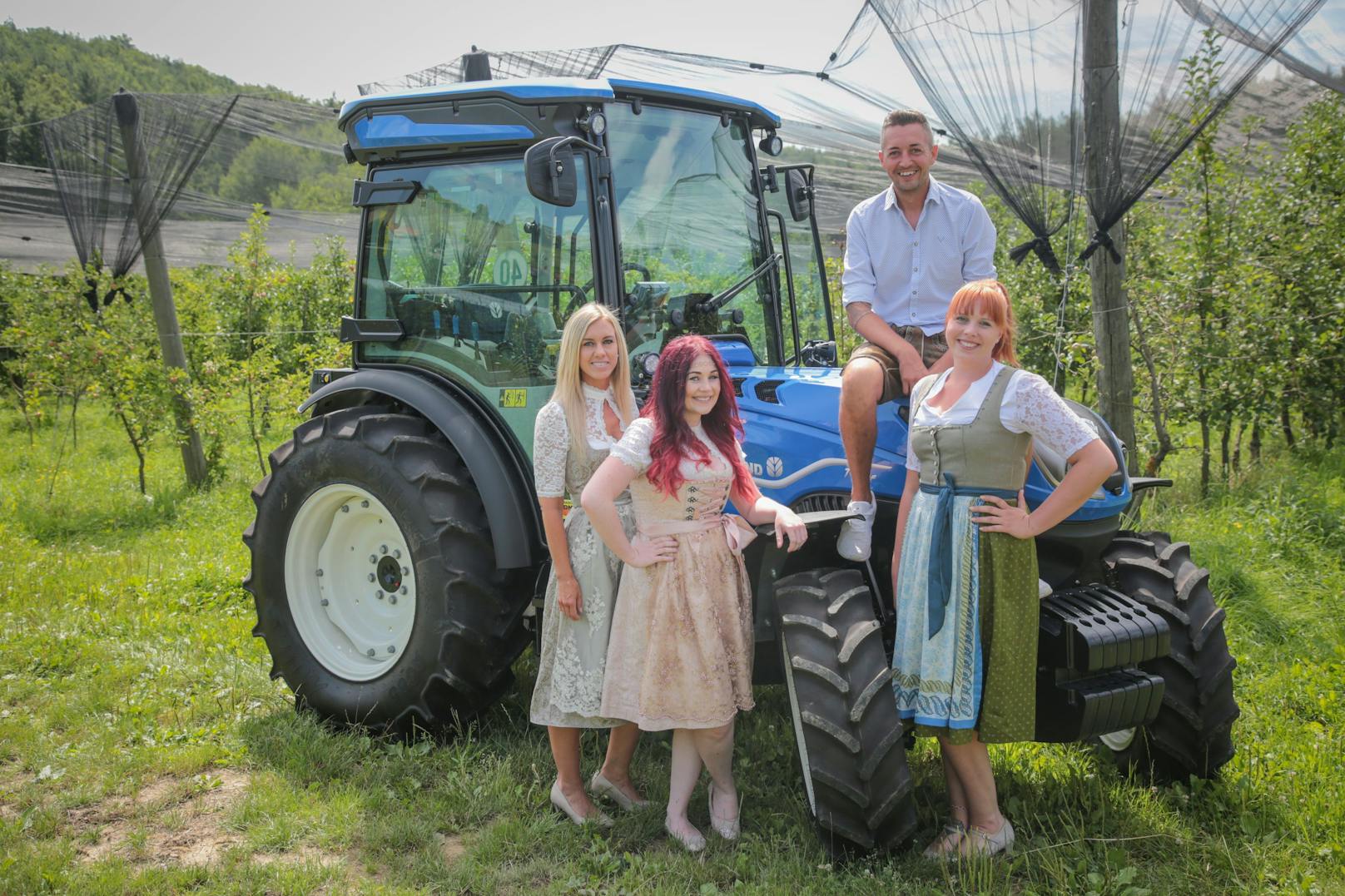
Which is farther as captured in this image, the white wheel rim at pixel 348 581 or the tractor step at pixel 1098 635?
the white wheel rim at pixel 348 581

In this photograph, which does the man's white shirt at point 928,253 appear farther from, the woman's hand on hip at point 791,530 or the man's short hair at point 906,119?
the woman's hand on hip at point 791,530

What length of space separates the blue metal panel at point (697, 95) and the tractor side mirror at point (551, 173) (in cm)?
61

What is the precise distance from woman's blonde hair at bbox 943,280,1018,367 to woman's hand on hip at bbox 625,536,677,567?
1075 mm

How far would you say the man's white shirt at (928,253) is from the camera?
3.53 m

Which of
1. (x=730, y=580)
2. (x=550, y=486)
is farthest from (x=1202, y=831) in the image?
(x=550, y=486)

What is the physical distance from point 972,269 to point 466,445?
1.99 m

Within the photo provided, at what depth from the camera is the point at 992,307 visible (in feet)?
9.46

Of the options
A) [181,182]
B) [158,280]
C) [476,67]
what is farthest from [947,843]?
[158,280]

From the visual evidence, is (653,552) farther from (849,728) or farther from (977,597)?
(977,597)

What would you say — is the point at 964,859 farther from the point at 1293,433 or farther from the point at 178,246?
the point at 178,246

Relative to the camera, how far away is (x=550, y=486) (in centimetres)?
327

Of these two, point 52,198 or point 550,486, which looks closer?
point 550,486

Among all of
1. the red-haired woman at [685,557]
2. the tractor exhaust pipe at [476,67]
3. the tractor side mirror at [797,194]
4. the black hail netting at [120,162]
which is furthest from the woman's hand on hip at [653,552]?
the black hail netting at [120,162]

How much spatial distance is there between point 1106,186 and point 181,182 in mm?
7224
